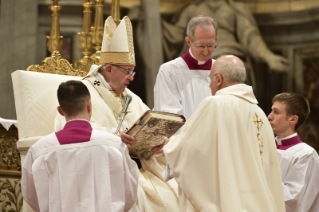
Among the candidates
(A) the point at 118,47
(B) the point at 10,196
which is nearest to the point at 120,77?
(A) the point at 118,47

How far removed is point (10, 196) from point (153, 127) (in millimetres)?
2355

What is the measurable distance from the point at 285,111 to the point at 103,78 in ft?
5.58

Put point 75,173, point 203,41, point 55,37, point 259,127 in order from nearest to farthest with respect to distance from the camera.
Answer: point 75,173
point 259,127
point 203,41
point 55,37

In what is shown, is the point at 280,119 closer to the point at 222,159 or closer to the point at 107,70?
the point at 222,159

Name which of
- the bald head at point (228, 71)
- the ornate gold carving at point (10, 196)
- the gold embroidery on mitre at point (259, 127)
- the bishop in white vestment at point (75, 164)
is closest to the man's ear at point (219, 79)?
the bald head at point (228, 71)

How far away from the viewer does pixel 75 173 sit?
4.00 m

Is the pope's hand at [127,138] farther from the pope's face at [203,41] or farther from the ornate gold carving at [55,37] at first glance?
the ornate gold carving at [55,37]

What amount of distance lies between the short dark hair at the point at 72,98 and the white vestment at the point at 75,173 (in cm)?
20

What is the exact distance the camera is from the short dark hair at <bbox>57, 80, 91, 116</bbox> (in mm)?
4039

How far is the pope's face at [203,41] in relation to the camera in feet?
18.6

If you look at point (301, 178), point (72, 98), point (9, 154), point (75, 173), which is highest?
point (72, 98)

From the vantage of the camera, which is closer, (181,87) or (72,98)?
(72,98)

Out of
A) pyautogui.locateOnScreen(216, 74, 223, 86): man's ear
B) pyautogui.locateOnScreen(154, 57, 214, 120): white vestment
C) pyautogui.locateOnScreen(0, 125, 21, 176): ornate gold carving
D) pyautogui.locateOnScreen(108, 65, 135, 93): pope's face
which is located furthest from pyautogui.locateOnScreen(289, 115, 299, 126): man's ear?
pyautogui.locateOnScreen(0, 125, 21, 176): ornate gold carving

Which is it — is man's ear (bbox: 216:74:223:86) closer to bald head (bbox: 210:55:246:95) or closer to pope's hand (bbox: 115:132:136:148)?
bald head (bbox: 210:55:246:95)
